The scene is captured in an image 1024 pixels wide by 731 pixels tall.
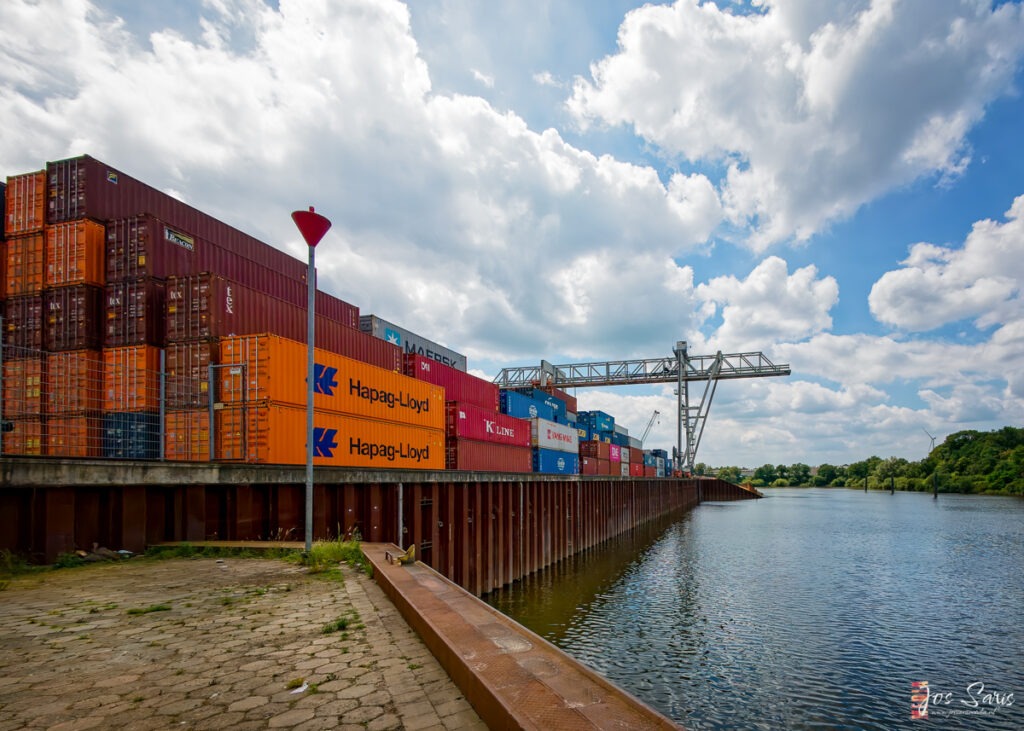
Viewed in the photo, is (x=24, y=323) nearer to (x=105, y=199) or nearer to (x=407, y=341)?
(x=105, y=199)

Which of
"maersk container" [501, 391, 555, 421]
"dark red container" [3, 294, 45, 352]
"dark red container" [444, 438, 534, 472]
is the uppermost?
"dark red container" [3, 294, 45, 352]

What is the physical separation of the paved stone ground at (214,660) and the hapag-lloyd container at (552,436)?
105 feet

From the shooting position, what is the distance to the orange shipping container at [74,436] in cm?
1536

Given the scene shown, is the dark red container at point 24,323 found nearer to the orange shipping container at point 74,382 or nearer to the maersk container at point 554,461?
the orange shipping container at point 74,382

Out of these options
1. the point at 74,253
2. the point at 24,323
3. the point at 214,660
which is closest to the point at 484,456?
the point at 74,253

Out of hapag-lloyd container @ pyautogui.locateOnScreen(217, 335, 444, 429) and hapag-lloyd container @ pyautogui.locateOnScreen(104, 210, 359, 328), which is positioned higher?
hapag-lloyd container @ pyautogui.locateOnScreen(104, 210, 359, 328)

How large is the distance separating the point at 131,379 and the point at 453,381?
656 inches

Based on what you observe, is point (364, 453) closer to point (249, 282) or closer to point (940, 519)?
point (249, 282)

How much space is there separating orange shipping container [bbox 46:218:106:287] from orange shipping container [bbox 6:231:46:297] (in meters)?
0.35

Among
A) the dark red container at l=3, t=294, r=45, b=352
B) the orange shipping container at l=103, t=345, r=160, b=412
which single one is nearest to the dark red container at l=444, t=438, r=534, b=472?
the orange shipping container at l=103, t=345, r=160, b=412

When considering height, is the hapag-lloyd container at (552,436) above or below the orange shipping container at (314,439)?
below

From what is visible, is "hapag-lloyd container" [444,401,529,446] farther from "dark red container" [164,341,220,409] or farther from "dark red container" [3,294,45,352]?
"dark red container" [3,294,45,352]

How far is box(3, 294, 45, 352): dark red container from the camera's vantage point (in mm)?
17031

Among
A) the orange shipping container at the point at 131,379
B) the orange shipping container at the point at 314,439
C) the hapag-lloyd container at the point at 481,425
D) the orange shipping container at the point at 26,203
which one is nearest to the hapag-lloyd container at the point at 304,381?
the orange shipping container at the point at 314,439
